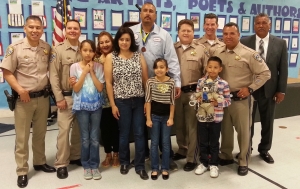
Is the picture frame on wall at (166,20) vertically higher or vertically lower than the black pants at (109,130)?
higher

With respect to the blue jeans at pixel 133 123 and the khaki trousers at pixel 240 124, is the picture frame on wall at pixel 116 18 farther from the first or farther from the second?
the khaki trousers at pixel 240 124

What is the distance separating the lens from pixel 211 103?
2.83 metres

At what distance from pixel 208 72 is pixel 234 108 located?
48 centimetres

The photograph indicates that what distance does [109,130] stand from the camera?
315cm

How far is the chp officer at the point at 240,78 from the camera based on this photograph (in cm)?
286

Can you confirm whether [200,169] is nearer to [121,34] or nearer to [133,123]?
[133,123]

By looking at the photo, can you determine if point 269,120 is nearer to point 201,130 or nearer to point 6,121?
point 201,130

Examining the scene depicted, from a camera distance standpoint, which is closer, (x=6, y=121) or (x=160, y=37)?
(x=160, y=37)

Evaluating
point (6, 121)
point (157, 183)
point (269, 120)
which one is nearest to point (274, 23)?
A: point (269, 120)

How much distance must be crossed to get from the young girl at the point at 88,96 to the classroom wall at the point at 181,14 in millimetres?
2688

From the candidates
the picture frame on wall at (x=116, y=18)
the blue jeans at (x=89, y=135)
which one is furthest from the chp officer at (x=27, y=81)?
the picture frame on wall at (x=116, y=18)

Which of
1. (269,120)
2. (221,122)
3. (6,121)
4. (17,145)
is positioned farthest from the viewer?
(6,121)

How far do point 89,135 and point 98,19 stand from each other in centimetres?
308

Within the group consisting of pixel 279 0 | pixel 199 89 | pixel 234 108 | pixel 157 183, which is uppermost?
pixel 279 0
